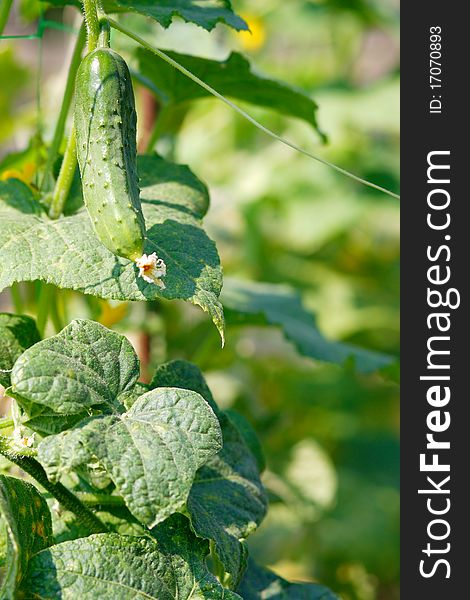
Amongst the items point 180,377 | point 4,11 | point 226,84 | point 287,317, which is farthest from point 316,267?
point 180,377

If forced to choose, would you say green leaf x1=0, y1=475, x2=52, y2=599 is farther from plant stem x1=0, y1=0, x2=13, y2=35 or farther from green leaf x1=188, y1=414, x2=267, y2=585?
plant stem x1=0, y1=0, x2=13, y2=35

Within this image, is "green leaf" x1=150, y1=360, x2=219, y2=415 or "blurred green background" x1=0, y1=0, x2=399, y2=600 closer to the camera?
"green leaf" x1=150, y1=360, x2=219, y2=415

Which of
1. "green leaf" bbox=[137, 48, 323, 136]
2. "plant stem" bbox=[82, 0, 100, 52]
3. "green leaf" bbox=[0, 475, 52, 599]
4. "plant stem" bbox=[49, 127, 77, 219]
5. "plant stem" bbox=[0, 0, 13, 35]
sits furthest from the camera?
"green leaf" bbox=[137, 48, 323, 136]

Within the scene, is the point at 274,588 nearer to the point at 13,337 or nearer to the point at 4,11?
the point at 13,337

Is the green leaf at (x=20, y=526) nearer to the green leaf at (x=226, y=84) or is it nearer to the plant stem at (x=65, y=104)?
the plant stem at (x=65, y=104)

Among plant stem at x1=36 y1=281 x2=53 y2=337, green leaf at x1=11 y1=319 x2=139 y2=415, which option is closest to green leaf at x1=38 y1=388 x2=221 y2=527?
green leaf at x1=11 y1=319 x2=139 y2=415

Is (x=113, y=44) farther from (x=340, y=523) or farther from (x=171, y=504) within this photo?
(x=340, y=523)
